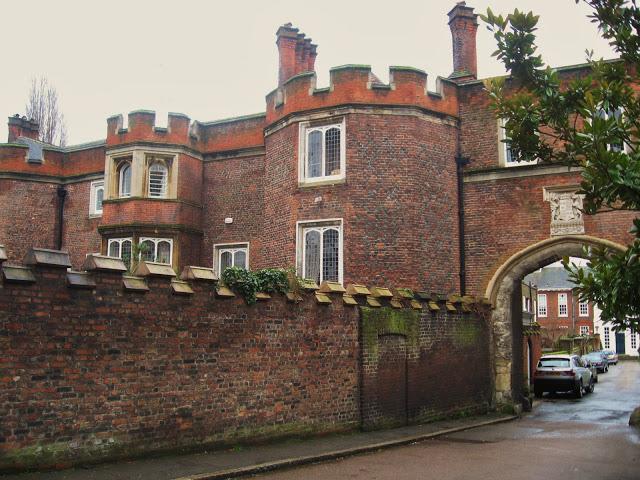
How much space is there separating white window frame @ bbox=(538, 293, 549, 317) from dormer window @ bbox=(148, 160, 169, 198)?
63.3 metres

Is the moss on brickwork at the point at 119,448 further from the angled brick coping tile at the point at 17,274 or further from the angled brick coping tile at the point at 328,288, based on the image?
the angled brick coping tile at the point at 328,288

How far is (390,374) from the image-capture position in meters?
14.9

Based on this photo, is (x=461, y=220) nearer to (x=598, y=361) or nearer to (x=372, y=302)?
(x=372, y=302)

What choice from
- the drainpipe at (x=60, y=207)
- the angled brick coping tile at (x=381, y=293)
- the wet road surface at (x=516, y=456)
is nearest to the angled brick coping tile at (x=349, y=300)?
the angled brick coping tile at (x=381, y=293)

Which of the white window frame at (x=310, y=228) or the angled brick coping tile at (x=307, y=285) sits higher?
the white window frame at (x=310, y=228)

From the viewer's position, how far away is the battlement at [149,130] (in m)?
21.2

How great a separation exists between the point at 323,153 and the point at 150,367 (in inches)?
387

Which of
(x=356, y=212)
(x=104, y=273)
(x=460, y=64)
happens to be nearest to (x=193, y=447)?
(x=104, y=273)

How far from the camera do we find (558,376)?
2667 centimetres

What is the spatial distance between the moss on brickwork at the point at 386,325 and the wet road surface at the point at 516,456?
2.28m

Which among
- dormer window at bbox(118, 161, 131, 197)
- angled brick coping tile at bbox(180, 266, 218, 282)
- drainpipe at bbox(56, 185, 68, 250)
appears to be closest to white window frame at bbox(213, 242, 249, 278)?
dormer window at bbox(118, 161, 131, 197)

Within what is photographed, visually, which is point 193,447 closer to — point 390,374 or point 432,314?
point 390,374

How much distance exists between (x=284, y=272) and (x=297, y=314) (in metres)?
0.91

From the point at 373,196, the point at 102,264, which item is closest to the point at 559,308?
the point at 373,196
